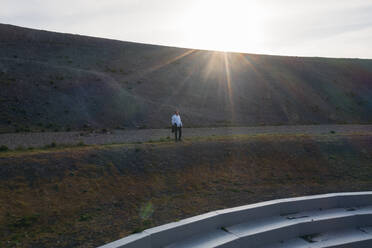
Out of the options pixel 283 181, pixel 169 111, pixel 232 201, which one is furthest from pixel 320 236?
pixel 169 111

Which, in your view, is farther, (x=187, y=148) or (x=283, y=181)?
(x=187, y=148)

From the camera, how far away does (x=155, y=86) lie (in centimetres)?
3869

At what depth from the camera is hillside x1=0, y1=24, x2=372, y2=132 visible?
2795 cm

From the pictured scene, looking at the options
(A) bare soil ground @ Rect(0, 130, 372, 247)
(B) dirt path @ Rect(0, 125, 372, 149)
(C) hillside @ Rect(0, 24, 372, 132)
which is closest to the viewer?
(A) bare soil ground @ Rect(0, 130, 372, 247)

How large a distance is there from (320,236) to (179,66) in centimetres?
4133

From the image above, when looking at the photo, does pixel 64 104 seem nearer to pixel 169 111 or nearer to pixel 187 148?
pixel 169 111

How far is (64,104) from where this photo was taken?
28484 mm

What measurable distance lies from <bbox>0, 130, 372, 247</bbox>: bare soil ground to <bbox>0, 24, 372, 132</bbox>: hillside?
48.1 ft

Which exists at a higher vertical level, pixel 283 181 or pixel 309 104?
pixel 309 104

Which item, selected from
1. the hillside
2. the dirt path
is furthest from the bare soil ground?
the hillside

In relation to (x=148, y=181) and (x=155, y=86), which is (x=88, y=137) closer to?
(x=148, y=181)

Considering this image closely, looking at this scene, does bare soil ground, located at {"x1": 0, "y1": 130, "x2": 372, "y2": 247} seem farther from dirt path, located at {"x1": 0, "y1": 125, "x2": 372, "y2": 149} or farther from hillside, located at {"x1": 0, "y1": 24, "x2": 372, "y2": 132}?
hillside, located at {"x1": 0, "y1": 24, "x2": 372, "y2": 132}

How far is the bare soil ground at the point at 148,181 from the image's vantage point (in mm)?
7316

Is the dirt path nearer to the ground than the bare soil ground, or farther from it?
farther from it
